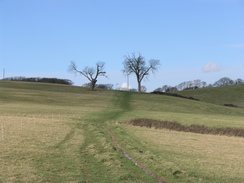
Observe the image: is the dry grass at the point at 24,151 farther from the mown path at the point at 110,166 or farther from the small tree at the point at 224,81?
the small tree at the point at 224,81

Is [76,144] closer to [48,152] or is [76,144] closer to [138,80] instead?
[48,152]

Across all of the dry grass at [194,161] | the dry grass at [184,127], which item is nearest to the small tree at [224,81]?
the dry grass at [184,127]

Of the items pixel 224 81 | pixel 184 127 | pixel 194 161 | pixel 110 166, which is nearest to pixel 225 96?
pixel 184 127

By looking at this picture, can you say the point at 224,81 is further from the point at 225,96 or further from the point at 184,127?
the point at 184,127

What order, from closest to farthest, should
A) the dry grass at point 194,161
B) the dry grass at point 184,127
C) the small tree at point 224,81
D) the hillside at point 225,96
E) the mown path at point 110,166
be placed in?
1. the mown path at point 110,166
2. the dry grass at point 194,161
3. the dry grass at point 184,127
4. the hillside at point 225,96
5. the small tree at point 224,81

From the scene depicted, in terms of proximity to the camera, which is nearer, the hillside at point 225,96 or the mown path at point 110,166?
the mown path at point 110,166

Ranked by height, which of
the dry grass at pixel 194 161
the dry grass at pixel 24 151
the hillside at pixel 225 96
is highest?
the hillside at pixel 225 96

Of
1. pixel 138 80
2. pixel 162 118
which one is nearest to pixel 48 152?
pixel 162 118

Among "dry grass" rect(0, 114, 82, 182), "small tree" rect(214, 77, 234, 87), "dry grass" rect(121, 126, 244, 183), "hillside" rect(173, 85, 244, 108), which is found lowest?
"dry grass" rect(121, 126, 244, 183)

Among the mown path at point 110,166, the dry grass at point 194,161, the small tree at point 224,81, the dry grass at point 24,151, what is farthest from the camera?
the small tree at point 224,81

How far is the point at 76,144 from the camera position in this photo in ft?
61.1

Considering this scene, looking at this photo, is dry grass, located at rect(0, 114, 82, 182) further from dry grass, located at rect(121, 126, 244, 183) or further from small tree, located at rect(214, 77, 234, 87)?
small tree, located at rect(214, 77, 234, 87)

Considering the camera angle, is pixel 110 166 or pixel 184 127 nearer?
pixel 110 166

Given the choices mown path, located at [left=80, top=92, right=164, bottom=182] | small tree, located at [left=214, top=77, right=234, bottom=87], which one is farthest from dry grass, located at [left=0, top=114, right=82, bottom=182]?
small tree, located at [left=214, top=77, right=234, bottom=87]
